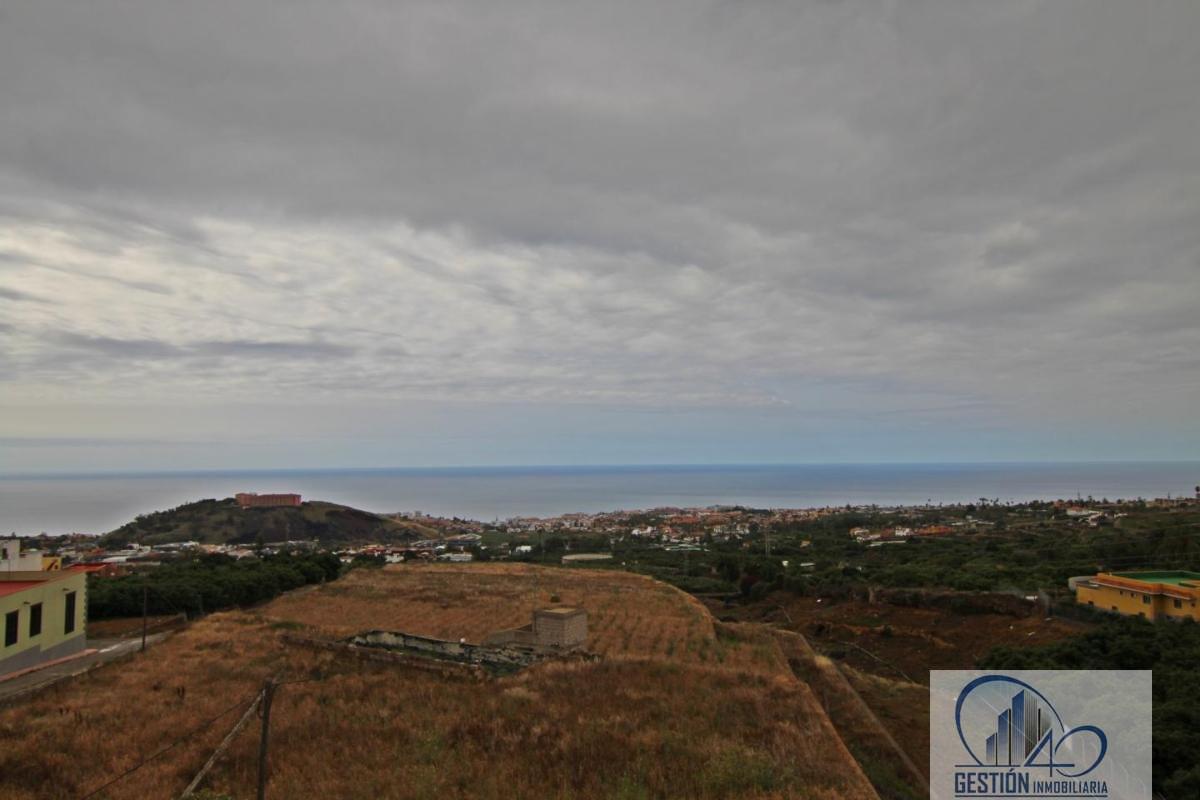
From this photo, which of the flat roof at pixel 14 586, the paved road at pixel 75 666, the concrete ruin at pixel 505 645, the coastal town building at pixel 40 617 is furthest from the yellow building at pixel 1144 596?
the flat roof at pixel 14 586

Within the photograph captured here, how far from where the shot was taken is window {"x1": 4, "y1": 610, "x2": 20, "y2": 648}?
1594cm

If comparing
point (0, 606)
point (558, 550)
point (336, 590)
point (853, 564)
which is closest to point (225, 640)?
point (0, 606)

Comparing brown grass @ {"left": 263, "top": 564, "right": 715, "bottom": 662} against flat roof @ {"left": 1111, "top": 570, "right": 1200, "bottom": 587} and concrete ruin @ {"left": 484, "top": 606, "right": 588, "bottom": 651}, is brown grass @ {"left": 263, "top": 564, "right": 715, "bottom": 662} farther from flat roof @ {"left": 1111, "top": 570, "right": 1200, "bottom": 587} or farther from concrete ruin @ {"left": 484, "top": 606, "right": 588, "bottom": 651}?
flat roof @ {"left": 1111, "top": 570, "right": 1200, "bottom": 587}

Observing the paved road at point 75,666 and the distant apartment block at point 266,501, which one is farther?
the distant apartment block at point 266,501

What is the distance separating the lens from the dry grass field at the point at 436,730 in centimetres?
850

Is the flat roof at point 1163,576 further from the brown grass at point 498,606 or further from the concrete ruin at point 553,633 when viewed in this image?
the concrete ruin at point 553,633

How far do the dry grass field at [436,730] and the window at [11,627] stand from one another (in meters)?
2.61

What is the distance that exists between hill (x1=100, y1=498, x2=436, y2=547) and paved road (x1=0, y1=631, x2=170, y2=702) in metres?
64.0

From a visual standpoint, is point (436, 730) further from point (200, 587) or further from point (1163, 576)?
point (1163, 576)

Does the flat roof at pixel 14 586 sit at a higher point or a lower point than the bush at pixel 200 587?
higher

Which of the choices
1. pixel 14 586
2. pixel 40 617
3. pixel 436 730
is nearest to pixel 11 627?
pixel 40 617

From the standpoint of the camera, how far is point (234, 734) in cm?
1063

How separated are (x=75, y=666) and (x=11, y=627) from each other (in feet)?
5.92

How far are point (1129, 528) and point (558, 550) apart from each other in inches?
2015
